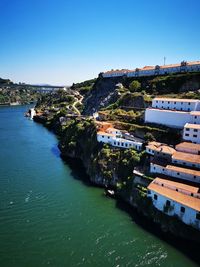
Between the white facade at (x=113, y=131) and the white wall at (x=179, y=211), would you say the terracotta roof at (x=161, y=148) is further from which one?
the white facade at (x=113, y=131)

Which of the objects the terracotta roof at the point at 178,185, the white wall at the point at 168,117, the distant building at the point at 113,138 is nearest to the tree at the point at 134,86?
the white wall at the point at 168,117

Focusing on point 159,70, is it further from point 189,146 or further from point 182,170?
point 182,170

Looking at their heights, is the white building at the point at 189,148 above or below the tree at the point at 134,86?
below

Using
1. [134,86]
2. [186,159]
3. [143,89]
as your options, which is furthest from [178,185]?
[134,86]

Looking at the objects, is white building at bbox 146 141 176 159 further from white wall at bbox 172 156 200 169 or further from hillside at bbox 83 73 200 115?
hillside at bbox 83 73 200 115

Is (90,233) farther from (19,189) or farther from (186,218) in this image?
(19,189)
